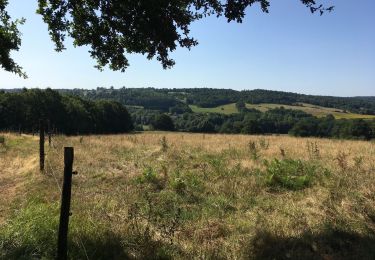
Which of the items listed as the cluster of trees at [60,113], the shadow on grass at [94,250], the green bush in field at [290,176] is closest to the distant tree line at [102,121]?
the cluster of trees at [60,113]

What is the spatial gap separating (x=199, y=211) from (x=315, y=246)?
8.92 feet

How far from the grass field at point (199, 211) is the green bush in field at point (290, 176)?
0.09ft

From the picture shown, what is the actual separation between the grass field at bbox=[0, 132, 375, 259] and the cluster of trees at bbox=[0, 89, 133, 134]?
4851 cm

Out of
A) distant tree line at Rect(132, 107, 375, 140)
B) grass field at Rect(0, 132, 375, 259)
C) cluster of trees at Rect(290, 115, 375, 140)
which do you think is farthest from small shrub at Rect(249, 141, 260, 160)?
cluster of trees at Rect(290, 115, 375, 140)

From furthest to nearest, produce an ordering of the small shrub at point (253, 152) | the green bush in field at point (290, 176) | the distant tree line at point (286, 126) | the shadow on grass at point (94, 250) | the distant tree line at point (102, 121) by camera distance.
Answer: the distant tree line at point (102, 121) → the distant tree line at point (286, 126) → the small shrub at point (253, 152) → the green bush in field at point (290, 176) → the shadow on grass at point (94, 250)

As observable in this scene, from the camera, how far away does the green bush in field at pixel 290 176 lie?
9.82 m

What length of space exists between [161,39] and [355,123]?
5398 centimetres

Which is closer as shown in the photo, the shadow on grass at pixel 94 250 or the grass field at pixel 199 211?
the shadow on grass at pixel 94 250

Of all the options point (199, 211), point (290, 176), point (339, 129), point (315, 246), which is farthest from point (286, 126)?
point (315, 246)

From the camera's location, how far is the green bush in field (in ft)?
32.2

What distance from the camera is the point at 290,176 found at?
33.5 feet

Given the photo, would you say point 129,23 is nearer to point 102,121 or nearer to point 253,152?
point 253,152

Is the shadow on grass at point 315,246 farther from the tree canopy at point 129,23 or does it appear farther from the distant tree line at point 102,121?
the distant tree line at point 102,121

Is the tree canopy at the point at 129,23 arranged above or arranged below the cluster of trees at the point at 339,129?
above
